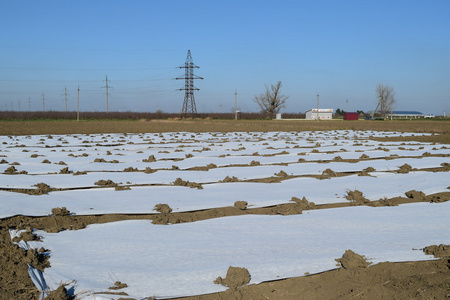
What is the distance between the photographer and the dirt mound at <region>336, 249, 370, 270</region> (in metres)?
2.63

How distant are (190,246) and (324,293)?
1.11 meters

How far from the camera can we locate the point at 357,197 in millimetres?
4605

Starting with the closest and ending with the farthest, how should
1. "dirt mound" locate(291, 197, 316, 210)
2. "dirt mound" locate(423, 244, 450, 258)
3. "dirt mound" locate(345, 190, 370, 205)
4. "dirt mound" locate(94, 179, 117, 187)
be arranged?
"dirt mound" locate(423, 244, 450, 258) < "dirt mound" locate(291, 197, 316, 210) < "dirt mound" locate(345, 190, 370, 205) < "dirt mound" locate(94, 179, 117, 187)

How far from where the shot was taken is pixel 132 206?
13.7 ft

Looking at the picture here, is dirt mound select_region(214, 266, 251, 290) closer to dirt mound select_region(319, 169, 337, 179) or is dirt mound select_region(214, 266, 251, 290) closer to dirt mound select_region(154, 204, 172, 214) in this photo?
dirt mound select_region(154, 204, 172, 214)

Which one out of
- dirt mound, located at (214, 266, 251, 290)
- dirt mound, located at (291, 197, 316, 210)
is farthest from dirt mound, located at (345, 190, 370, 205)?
dirt mound, located at (214, 266, 251, 290)

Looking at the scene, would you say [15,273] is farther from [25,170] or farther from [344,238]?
[25,170]

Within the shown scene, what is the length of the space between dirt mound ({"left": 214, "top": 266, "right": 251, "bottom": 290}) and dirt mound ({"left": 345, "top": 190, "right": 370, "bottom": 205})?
8.28ft

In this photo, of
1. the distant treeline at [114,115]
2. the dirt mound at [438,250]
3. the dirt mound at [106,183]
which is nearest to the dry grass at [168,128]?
the dirt mound at [106,183]

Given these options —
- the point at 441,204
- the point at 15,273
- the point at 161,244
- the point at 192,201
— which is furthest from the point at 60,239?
the point at 441,204

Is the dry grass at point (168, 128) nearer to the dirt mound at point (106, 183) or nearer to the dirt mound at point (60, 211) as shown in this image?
the dirt mound at point (106, 183)

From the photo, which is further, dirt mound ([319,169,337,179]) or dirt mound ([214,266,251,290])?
dirt mound ([319,169,337,179])

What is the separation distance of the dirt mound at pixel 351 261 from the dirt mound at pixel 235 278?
71 centimetres

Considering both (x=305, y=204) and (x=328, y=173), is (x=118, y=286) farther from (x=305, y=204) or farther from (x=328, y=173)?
(x=328, y=173)
